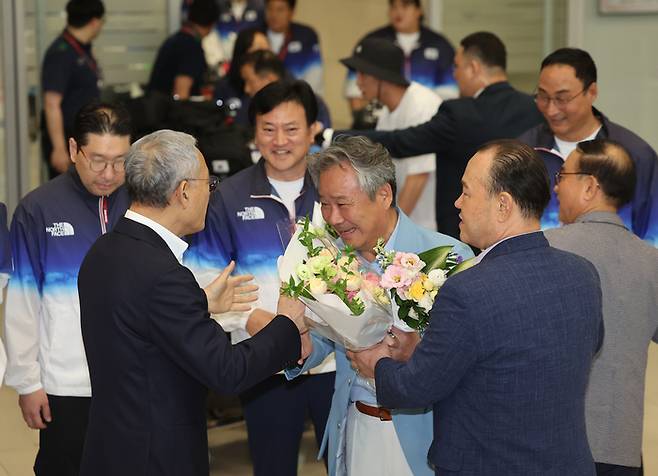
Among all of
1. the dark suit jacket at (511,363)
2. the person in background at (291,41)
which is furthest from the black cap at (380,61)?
the dark suit jacket at (511,363)

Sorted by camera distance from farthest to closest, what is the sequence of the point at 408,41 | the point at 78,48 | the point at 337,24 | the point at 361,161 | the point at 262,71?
the point at 337,24, the point at 408,41, the point at 78,48, the point at 262,71, the point at 361,161

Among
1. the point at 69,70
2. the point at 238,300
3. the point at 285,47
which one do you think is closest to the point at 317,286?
the point at 238,300

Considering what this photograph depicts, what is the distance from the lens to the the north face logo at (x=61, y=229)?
12.7ft

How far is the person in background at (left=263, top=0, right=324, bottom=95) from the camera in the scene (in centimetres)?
954

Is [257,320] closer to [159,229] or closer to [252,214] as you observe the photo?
[252,214]

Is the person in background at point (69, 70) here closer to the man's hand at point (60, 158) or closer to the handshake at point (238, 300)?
the man's hand at point (60, 158)

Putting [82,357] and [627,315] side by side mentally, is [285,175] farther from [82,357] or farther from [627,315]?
[627,315]

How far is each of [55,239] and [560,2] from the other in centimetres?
678

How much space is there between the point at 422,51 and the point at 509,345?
675cm

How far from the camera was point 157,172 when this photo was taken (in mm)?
3043

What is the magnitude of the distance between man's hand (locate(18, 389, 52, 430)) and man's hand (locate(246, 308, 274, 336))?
0.75 metres

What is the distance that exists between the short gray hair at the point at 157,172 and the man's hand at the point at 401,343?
72 cm

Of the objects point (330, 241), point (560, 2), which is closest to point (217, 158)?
point (330, 241)

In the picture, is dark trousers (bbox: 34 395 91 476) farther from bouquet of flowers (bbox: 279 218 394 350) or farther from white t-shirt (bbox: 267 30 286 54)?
white t-shirt (bbox: 267 30 286 54)
